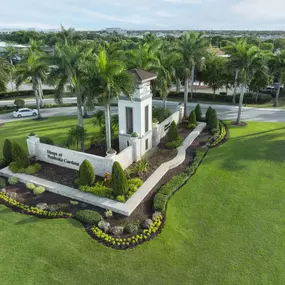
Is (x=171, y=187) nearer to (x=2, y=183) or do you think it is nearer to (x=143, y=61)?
(x=2, y=183)

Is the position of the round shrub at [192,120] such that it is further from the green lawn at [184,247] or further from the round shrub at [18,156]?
the round shrub at [18,156]

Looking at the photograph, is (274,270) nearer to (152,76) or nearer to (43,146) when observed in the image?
(152,76)

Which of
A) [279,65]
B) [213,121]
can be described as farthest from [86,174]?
[279,65]

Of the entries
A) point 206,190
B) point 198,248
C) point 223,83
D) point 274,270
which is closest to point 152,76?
point 206,190

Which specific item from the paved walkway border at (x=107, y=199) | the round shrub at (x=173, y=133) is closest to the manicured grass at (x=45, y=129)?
the paved walkway border at (x=107, y=199)

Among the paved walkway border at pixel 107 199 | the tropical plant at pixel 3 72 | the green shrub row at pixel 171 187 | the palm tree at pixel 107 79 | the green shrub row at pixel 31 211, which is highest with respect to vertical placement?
the palm tree at pixel 107 79
